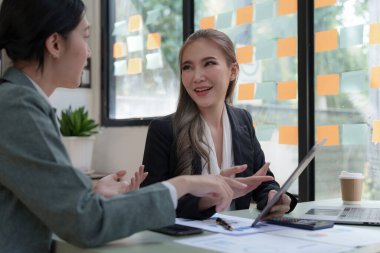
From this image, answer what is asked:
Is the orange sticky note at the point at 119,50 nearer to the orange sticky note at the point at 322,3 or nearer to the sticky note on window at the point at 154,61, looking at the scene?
the sticky note on window at the point at 154,61

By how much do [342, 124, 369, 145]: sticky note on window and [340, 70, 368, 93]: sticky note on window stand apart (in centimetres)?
17

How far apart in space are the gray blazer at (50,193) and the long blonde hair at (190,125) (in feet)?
2.59

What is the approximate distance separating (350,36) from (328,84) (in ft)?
0.85

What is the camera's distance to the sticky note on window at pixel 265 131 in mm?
2695

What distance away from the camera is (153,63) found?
3564 millimetres

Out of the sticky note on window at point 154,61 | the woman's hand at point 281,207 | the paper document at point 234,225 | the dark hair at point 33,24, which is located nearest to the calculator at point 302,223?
the paper document at point 234,225

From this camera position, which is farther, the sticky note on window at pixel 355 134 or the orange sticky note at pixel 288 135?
the orange sticky note at pixel 288 135

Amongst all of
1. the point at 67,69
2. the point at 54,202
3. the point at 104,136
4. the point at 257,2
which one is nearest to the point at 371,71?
the point at 257,2

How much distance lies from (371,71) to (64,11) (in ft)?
5.54

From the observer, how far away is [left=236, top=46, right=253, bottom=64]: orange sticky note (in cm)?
281

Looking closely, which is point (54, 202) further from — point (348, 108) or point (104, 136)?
point (104, 136)

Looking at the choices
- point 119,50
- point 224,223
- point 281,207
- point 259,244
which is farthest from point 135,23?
point 259,244

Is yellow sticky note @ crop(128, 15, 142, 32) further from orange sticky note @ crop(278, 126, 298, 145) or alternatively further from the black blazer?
the black blazer

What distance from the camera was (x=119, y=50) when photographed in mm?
3879
